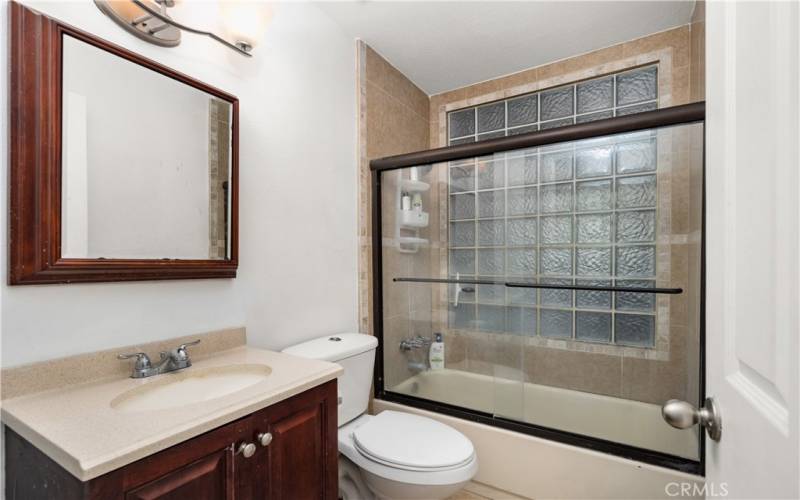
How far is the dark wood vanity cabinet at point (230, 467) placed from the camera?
667mm

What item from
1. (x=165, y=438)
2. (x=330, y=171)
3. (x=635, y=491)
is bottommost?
(x=635, y=491)

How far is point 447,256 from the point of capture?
7.14 ft

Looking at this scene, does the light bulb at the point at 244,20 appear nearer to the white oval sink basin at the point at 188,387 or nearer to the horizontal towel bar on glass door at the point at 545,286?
the white oval sink basin at the point at 188,387

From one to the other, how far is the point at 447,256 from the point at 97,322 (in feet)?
5.36

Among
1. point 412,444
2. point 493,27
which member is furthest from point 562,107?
point 412,444

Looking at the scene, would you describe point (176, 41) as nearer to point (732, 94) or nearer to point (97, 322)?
point (97, 322)

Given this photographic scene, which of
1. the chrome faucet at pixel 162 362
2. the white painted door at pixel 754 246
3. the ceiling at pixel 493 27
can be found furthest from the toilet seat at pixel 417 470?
the ceiling at pixel 493 27

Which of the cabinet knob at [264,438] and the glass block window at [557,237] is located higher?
the glass block window at [557,237]

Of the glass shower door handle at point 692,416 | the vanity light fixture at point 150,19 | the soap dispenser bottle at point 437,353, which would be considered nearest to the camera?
the glass shower door handle at point 692,416

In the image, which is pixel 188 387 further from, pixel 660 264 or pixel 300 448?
pixel 660 264

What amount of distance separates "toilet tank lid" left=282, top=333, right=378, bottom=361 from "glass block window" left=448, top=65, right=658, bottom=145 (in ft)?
5.62

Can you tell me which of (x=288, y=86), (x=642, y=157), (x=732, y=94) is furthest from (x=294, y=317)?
(x=642, y=157)

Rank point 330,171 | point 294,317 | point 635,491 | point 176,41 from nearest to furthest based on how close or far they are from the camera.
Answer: point 176,41 < point 635,491 < point 294,317 < point 330,171

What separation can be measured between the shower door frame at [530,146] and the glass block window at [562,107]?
0.85m
